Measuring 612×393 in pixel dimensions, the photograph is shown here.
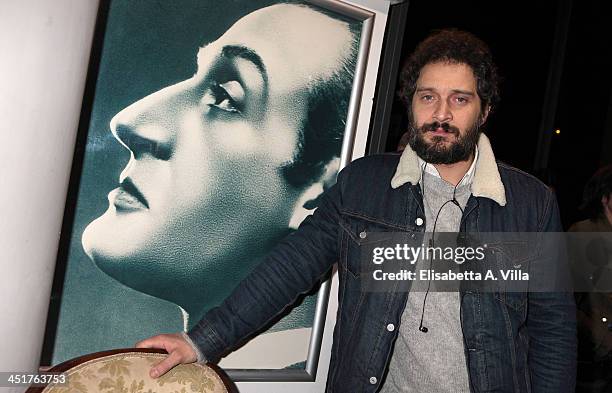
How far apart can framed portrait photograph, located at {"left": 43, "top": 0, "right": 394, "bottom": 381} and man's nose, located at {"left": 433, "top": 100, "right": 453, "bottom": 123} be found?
49 centimetres

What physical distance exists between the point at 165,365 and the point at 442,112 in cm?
108

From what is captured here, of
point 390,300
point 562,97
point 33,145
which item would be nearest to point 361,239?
point 390,300

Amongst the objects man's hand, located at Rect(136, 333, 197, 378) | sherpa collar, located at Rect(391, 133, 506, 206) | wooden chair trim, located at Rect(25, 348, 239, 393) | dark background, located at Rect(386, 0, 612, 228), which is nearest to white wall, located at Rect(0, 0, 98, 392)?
wooden chair trim, located at Rect(25, 348, 239, 393)

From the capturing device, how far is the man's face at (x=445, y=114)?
166 cm

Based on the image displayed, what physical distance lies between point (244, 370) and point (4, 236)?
1053 millimetres

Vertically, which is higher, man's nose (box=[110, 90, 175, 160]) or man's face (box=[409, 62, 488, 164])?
man's face (box=[409, 62, 488, 164])

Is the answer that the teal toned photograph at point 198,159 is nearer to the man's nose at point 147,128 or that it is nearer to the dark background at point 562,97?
the man's nose at point 147,128

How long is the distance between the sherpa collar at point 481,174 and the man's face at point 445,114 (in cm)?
5

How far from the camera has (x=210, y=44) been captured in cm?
184

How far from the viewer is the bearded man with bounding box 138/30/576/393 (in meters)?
1.56

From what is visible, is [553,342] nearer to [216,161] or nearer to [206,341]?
[206,341]

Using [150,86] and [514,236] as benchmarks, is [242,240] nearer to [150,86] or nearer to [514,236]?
[150,86]

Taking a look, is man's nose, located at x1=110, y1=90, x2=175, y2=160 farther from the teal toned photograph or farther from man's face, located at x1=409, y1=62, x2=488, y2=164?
man's face, located at x1=409, y1=62, x2=488, y2=164

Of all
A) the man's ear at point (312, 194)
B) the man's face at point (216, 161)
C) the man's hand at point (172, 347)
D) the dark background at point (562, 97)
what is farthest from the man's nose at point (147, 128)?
the dark background at point (562, 97)
